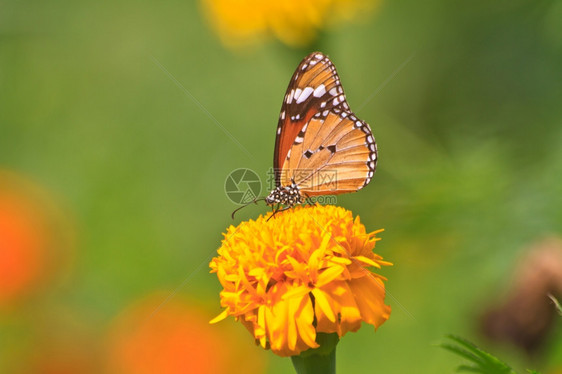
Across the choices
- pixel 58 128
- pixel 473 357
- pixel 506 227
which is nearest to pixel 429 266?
pixel 506 227

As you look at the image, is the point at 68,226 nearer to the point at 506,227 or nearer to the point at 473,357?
the point at 506,227

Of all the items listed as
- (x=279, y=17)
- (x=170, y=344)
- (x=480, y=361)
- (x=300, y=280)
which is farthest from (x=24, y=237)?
(x=480, y=361)

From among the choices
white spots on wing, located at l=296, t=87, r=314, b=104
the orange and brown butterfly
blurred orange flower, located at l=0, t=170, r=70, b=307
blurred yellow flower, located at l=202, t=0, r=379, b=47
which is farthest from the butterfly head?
blurred orange flower, located at l=0, t=170, r=70, b=307

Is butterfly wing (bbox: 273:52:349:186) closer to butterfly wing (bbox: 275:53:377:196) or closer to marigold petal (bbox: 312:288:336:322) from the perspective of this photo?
butterfly wing (bbox: 275:53:377:196)

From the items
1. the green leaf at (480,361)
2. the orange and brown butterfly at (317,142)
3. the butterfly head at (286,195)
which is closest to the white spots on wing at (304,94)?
the orange and brown butterfly at (317,142)

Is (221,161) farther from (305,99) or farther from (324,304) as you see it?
(324,304)

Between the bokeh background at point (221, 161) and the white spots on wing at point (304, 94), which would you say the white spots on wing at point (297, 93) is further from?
the bokeh background at point (221, 161)
